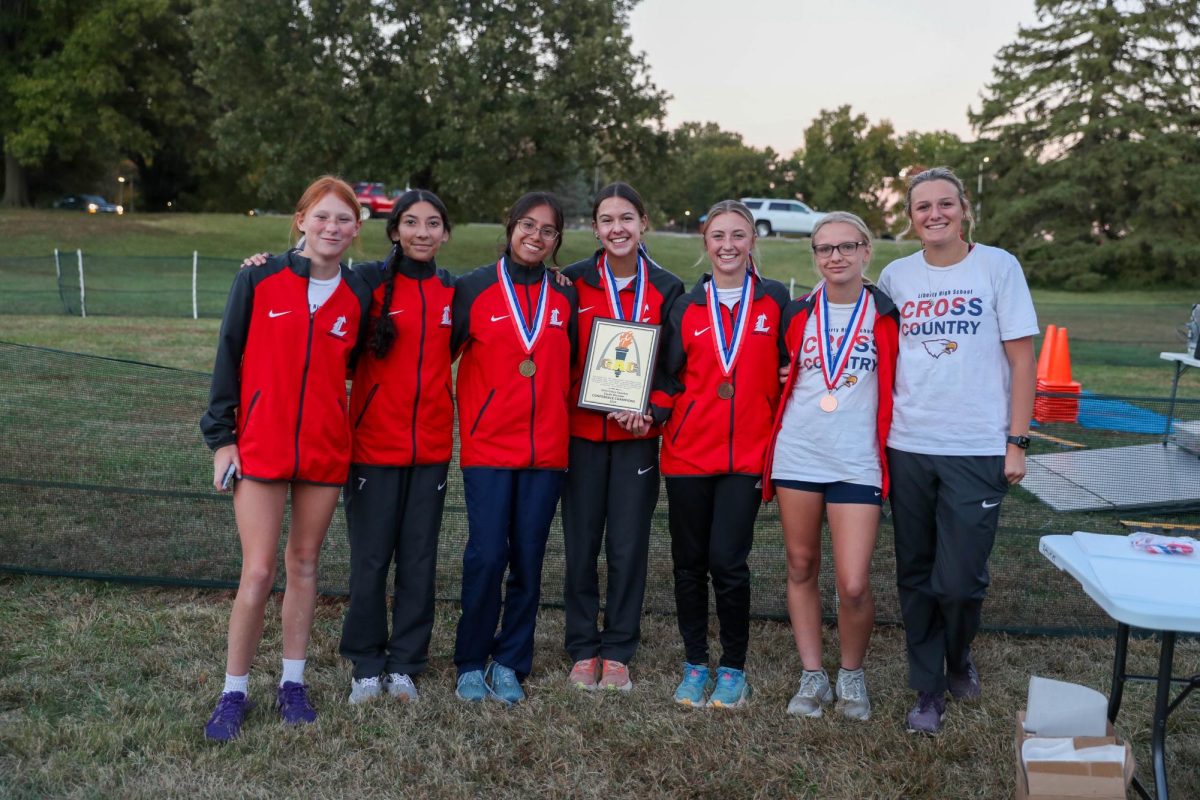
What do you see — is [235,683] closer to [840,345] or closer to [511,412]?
[511,412]

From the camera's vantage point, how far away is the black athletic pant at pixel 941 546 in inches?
138

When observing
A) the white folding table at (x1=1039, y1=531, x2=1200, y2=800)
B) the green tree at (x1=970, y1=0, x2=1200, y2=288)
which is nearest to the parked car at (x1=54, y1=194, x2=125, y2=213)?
the green tree at (x1=970, y1=0, x2=1200, y2=288)

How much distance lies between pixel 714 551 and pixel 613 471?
485 mm

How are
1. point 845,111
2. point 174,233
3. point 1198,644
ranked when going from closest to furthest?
point 1198,644 → point 174,233 → point 845,111

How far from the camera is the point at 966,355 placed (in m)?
3.48

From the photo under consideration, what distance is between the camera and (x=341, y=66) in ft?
90.2

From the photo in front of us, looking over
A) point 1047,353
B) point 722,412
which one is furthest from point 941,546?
point 1047,353

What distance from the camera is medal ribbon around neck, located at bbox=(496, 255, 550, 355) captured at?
376 centimetres

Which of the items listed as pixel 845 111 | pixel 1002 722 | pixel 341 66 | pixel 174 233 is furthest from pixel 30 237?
pixel 845 111

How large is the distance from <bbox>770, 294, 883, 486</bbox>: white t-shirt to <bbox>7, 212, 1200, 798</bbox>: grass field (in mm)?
910

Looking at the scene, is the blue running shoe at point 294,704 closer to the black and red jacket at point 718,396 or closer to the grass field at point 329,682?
the grass field at point 329,682

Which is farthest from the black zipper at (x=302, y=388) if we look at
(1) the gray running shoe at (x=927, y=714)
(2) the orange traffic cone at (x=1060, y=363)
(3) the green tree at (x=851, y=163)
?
(3) the green tree at (x=851, y=163)

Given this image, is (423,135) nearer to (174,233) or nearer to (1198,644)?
(174,233)

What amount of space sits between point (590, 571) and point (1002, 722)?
5.23ft
